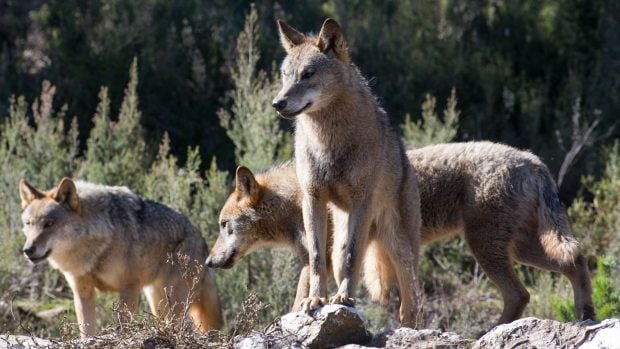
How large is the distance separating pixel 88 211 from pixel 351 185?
269cm

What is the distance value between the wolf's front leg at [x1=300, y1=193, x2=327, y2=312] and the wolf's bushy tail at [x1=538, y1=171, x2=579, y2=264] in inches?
80.0

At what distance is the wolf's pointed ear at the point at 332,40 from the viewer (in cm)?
708

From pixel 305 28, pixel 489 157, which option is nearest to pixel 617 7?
pixel 305 28

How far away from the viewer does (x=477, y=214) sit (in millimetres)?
8391

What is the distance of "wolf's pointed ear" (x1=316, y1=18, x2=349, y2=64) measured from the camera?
7082 millimetres

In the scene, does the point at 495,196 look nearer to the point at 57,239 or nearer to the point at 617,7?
the point at 57,239

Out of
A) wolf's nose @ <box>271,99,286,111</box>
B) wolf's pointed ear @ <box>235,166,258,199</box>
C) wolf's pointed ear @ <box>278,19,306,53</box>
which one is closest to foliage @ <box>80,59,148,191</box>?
wolf's pointed ear @ <box>235,166,258,199</box>

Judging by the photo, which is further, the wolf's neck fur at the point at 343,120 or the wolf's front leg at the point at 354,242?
the wolf's neck fur at the point at 343,120

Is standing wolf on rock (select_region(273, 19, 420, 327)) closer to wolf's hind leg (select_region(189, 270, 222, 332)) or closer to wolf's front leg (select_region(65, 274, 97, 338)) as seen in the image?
wolf's hind leg (select_region(189, 270, 222, 332))

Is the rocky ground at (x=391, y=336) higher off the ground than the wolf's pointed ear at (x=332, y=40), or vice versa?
the wolf's pointed ear at (x=332, y=40)

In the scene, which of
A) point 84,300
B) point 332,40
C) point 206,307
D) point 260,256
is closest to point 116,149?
point 260,256

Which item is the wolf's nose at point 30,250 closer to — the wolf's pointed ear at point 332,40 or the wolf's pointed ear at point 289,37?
the wolf's pointed ear at point 289,37

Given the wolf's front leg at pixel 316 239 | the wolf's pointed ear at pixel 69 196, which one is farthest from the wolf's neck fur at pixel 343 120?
the wolf's pointed ear at pixel 69 196

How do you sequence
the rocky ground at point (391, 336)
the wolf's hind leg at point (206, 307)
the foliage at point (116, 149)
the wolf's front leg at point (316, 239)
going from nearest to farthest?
1. the rocky ground at point (391, 336)
2. the wolf's front leg at point (316, 239)
3. the wolf's hind leg at point (206, 307)
4. the foliage at point (116, 149)
